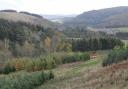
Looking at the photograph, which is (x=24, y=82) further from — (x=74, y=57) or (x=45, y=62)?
(x=74, y=57)

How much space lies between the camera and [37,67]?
287 ft

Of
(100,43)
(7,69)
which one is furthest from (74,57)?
(100,43)

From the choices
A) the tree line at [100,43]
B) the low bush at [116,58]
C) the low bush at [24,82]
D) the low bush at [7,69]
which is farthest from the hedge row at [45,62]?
the tree line at [100,43]

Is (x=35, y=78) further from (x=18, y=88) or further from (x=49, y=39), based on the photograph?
(x=49, y=39)

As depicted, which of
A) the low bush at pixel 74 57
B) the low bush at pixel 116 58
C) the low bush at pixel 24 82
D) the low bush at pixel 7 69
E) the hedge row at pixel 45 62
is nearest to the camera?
the low bush at pixel 24 82

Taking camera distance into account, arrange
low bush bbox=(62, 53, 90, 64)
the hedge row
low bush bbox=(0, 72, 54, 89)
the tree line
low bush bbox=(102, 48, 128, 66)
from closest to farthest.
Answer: low bush bbox=(0, 72, 54, 89) → low bush bbox=(102, 48, 128, 66) → the hedge row → low bush bbox=(62, 53, 90, 64) → the tree line

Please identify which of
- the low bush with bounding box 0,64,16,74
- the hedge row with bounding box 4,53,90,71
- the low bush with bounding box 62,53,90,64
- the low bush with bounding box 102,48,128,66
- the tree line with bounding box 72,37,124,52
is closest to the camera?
the low bush with bounding box 102,48,128,66

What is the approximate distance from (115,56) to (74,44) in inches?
3763

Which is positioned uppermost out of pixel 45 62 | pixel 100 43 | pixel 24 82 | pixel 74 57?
pixel 24 82

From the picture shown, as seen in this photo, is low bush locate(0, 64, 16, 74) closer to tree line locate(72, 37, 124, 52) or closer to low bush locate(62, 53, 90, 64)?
low bush locate(62, 53, 90, 64)

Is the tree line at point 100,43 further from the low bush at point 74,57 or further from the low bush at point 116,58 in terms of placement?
the low bush at point 116,58

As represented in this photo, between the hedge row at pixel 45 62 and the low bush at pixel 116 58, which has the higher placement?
the low bush at pixel 116 58

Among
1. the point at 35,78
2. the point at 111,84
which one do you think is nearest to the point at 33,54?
the point at 35,78

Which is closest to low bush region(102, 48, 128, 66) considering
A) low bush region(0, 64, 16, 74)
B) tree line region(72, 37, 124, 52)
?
low bush region(0, 64, 16, 74)
